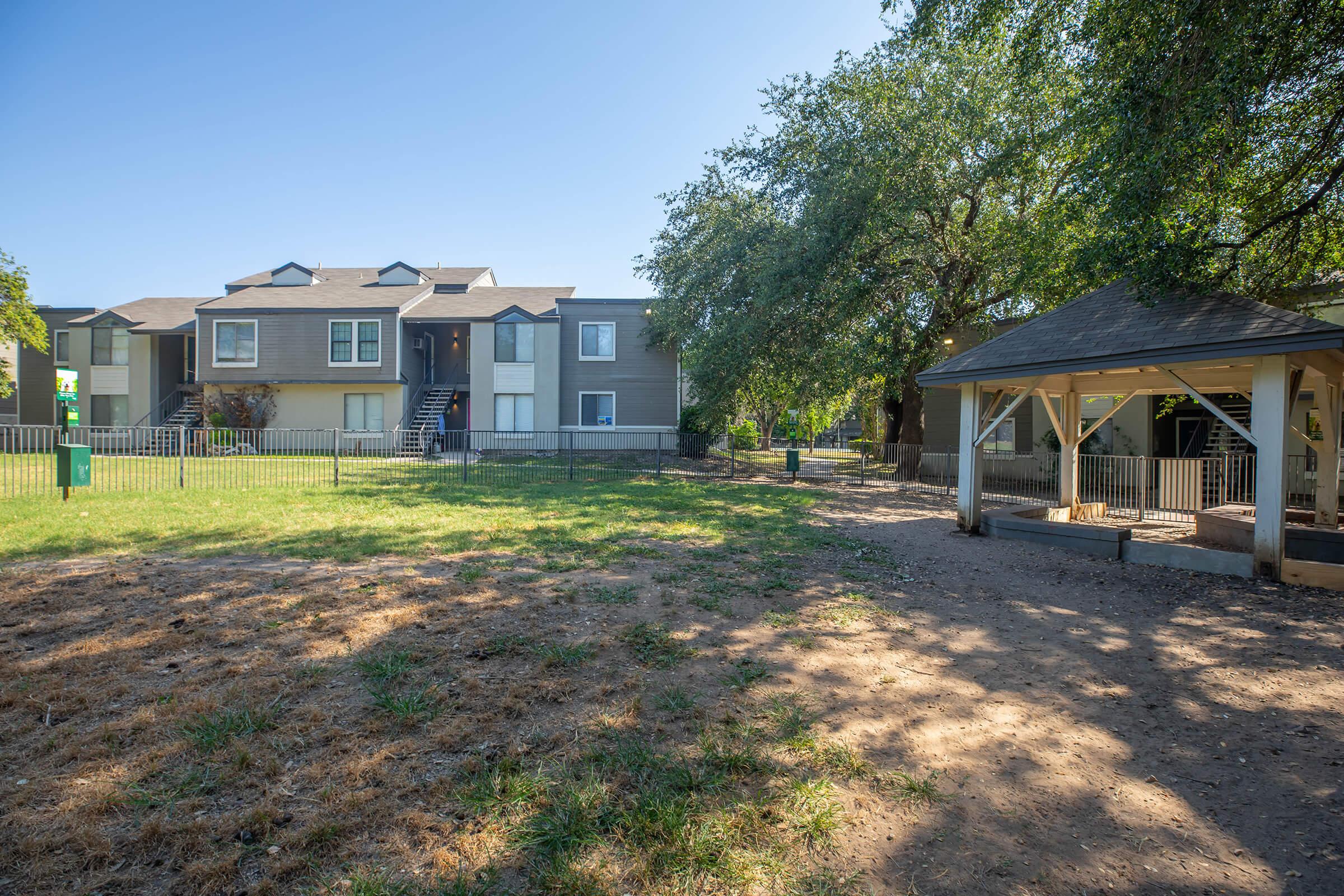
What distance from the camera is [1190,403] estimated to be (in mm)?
19500

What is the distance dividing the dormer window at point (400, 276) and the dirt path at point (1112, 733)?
98.2ft

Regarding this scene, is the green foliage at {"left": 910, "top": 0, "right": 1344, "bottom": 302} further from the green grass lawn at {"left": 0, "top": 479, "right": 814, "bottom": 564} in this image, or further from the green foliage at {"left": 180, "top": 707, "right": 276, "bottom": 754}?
the green foliage at {"left": 180, "top": 707, "right": 276, "bottom": 754}

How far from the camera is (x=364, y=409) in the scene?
26.9 meters

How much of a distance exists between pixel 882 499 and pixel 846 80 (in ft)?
38.1

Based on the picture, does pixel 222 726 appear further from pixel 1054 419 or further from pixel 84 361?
pixel 84 361

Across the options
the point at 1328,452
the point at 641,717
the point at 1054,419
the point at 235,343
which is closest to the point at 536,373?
the point at 235,343

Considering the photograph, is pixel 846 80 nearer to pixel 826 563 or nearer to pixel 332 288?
pixel 826 563

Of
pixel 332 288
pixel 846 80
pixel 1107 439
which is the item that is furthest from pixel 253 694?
pixel 332 288

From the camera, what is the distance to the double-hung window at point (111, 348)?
2852 centimetres

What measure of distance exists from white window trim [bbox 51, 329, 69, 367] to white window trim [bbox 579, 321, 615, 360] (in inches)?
883

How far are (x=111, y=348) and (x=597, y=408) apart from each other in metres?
22.5

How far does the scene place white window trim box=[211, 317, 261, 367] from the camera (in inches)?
1036

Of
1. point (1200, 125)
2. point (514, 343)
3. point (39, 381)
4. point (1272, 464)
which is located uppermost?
point (1200, 125)

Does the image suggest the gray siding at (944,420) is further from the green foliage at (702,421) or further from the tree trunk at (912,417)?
the green foliage at (702,421)
